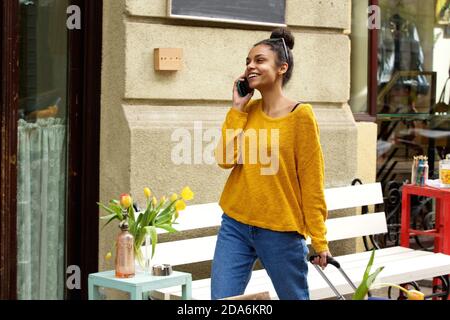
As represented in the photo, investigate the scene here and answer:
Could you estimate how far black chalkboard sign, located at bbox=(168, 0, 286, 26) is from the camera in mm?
6836

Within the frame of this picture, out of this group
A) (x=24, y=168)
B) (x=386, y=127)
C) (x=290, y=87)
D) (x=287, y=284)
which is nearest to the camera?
(x=287, y=284)

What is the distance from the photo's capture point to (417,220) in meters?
9.50

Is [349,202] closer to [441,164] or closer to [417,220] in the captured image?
[441,164]

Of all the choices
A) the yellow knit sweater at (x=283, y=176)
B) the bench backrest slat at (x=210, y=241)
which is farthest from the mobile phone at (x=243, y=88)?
the bench backrest slat at (x=210, y=241)

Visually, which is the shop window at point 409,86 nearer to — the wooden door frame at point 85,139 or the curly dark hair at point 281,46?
the wooden door frame at point 85,139

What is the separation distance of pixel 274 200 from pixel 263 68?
0.66 m

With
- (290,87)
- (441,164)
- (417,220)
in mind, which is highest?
(290,87)

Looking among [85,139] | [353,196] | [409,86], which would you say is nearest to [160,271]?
[85,139]

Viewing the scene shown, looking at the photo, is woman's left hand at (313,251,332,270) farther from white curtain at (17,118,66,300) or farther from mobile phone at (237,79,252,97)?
white curtain at (17,118,66,300)

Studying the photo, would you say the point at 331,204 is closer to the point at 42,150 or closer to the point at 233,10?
the point at 233,10

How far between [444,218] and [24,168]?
10.5 ft

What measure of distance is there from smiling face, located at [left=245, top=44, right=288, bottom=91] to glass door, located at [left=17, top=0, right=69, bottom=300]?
6.56ft

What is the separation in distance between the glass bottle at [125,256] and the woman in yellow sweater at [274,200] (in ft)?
1.33

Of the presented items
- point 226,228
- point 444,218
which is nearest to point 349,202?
point 444,218
